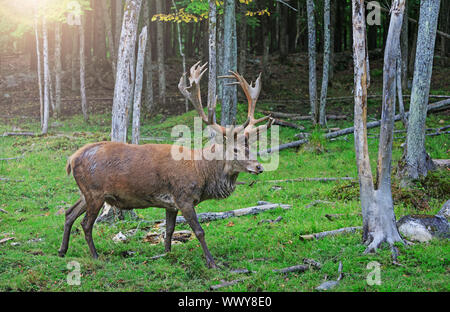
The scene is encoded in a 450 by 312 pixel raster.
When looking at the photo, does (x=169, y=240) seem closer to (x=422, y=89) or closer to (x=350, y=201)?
(x=350, y=201)

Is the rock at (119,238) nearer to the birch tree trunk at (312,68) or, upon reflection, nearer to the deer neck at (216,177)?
the deer neck at (216,177)

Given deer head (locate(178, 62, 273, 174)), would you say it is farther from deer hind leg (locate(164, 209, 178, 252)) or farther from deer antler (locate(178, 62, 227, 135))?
deer hind leg (locate(164, 209, 178, 252))

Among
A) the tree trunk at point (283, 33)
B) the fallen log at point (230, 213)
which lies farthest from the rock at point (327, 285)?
the tree trunk at point (283, 33)

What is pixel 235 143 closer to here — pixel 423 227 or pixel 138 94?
pixel 423 227

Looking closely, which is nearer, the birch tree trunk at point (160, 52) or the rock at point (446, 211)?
the rock at point (446, 211)

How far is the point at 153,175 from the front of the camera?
7191 mm

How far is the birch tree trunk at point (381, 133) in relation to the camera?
22.7 ft

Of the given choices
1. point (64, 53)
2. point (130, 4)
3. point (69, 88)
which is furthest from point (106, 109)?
point (130, 4)

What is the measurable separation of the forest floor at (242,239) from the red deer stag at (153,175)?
689 mm

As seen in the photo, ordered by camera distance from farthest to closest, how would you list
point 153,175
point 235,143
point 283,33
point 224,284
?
point 283,33 → point 235,143 → point 153,175 → point 224,284

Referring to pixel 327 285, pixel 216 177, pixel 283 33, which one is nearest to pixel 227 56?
pixel 216 177

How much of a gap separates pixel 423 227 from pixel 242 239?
281cm

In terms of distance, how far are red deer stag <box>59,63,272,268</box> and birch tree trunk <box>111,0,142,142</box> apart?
1.95 meters
